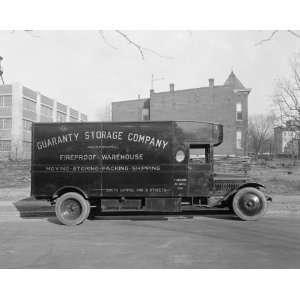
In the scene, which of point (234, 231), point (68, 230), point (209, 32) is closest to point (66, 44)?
point (209, 32)

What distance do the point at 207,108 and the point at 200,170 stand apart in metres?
1.94

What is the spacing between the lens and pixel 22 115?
1129 centimetres

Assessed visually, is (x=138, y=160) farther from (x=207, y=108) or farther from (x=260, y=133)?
(x=260, y=133)

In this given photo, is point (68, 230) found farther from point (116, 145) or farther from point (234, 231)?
point (234, 231)

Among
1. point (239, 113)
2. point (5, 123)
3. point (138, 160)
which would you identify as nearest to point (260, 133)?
point (239, 113)

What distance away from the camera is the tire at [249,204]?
27.8 feet

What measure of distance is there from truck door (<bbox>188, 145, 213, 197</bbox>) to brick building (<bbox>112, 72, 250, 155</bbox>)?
43cm

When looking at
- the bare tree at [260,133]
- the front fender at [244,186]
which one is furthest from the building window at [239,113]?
the front fender at [244,186]

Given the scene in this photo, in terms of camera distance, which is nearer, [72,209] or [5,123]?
[72,209]

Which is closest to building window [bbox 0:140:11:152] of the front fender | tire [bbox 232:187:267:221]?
the front fender

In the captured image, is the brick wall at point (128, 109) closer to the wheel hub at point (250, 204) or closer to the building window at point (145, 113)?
the building window at point (145, 113)

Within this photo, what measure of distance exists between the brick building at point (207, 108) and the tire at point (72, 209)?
210 centimetres

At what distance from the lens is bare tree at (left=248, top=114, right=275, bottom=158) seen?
29.8ft

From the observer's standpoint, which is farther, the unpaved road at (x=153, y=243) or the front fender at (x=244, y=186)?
the front fender at (x=244, y=186)
